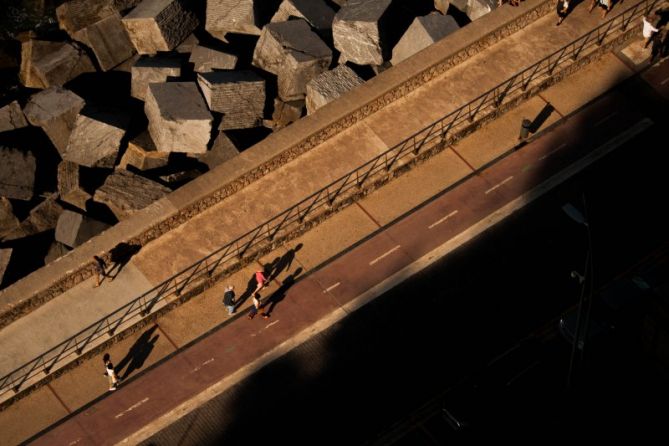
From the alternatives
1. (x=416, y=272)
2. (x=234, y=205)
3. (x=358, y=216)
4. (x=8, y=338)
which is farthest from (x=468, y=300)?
(x=8, y=338)

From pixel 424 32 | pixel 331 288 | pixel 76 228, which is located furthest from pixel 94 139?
pixel 424 32

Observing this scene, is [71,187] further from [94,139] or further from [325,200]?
[325,200]

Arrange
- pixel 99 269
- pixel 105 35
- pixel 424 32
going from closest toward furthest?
pixel 99 269, pixel 424 32, pixel 105 35

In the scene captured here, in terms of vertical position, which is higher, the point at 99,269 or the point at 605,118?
the point at 99,269

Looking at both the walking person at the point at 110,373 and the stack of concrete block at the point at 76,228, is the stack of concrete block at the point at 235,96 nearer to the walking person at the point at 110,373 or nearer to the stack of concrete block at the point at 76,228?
the stack of concrete block at the point at 76,228

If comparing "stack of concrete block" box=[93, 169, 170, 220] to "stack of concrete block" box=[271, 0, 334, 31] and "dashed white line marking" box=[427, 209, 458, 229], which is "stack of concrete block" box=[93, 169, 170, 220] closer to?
"stack of concrete block" box=[271, 0, 334, 31]

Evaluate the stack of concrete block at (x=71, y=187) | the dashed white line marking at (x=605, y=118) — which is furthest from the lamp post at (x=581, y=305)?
the stack of concrete block at (x=71, y=187)
